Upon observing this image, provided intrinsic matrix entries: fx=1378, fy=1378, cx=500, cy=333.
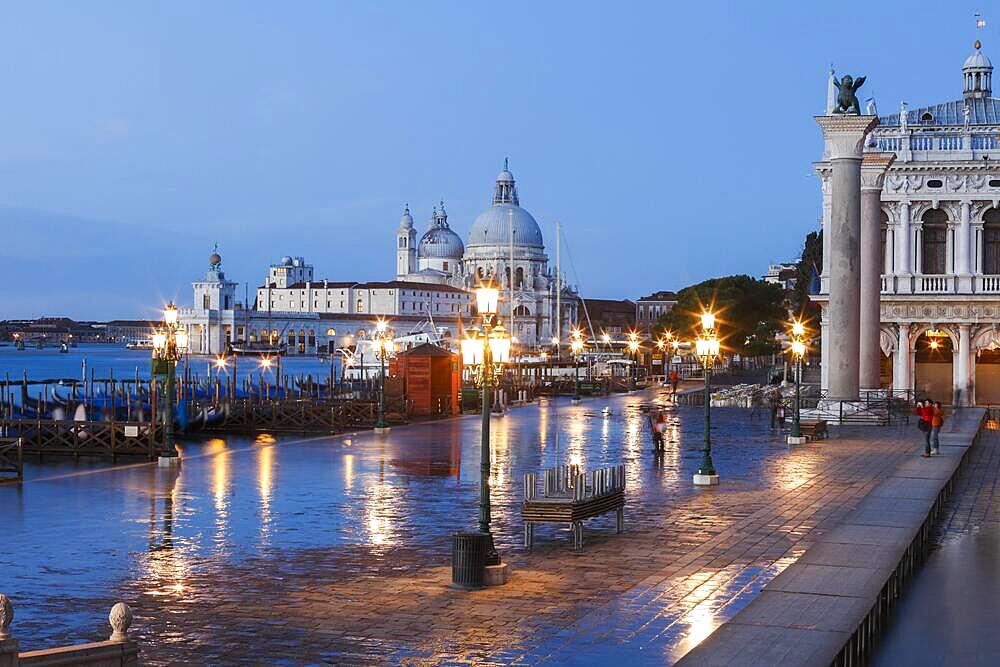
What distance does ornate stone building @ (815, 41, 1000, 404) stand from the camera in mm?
55281

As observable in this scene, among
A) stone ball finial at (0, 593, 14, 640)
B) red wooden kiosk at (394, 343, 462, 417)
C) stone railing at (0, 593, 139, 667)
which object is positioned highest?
red wooden kiosk at (394, 343, 462, 417)

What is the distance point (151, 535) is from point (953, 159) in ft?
145

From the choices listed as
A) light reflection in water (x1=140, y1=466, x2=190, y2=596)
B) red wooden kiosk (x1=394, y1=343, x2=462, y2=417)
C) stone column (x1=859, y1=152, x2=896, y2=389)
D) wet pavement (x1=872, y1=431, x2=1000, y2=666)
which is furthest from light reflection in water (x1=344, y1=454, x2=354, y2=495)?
red wooden kiosk (x1=394, y1=343, x2=462, y2=417)

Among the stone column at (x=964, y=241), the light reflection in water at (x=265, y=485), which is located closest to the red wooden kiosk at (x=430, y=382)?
the light reflection in water at (x=265, y=485)

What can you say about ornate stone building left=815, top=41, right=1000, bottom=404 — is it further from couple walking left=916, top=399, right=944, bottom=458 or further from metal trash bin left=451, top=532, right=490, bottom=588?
metal trash bin left=451, top=532, right=490, bottom=588

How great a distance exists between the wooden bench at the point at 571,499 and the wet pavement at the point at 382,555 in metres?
0.32

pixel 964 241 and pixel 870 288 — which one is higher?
pixel 964 241

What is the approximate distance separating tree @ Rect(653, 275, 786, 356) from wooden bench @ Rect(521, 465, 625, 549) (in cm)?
8634

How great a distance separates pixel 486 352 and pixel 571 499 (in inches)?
98.0

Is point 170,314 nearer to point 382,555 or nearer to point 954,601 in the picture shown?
point 382,555

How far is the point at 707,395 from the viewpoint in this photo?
28328mm

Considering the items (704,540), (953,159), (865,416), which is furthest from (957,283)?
(704,540)

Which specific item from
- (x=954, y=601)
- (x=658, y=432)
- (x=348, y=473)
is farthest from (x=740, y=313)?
(x=954, y=601)

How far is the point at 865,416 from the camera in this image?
1663 inches
